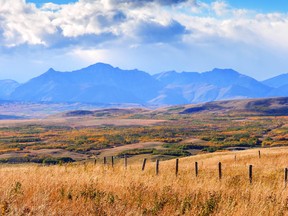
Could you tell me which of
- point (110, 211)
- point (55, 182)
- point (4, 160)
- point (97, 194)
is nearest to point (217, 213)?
point (110, 211)

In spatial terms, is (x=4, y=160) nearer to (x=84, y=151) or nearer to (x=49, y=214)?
(x=84, y=151)

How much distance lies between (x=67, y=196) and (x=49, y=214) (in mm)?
2461

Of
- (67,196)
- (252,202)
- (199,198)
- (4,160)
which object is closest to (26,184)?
(67,196)

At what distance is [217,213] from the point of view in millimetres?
9992

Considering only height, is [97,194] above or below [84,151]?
above

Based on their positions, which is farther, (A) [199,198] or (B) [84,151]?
(B) [84,151]

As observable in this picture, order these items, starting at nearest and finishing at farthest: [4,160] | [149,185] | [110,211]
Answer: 1. [110,211]
2. [149,185]
3. [4,160]

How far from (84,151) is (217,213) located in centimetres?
8681

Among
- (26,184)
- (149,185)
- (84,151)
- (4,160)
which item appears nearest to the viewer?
(26,184)

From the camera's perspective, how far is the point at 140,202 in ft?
35.2

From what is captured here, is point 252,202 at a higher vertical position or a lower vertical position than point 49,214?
lower

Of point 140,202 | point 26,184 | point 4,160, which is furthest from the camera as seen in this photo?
point 4,160

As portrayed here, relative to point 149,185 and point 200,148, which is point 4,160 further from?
point 149,185

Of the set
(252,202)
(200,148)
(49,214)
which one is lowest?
(200,148)
